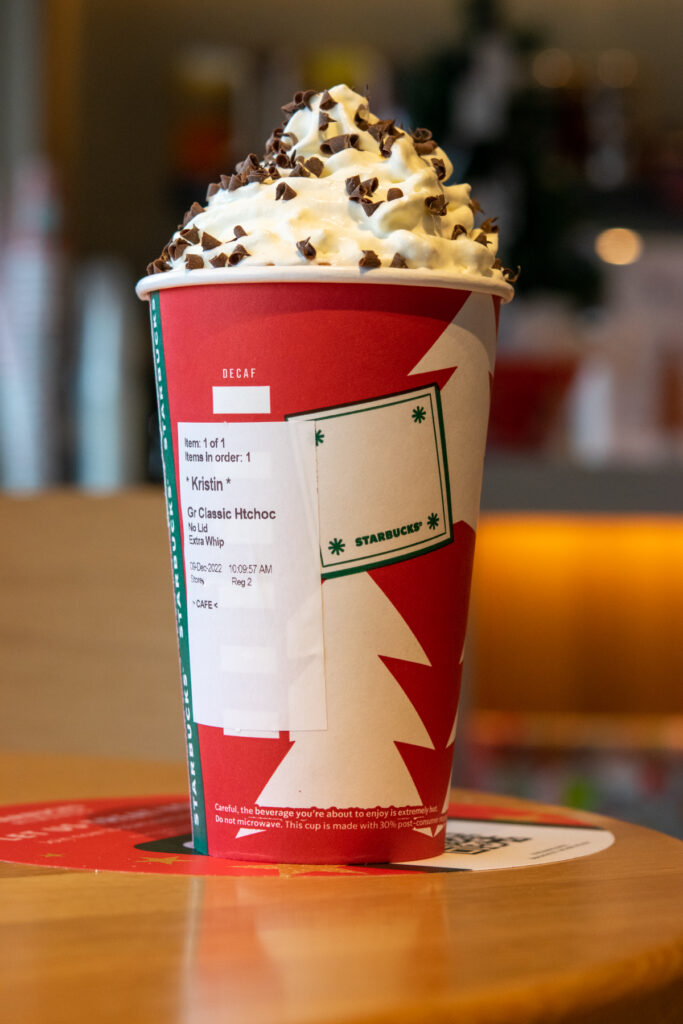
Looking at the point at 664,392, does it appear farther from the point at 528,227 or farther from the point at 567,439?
the point at 528,227

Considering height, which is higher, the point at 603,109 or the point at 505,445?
the point at 603,109

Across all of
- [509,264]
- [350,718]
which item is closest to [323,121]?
[350,718]

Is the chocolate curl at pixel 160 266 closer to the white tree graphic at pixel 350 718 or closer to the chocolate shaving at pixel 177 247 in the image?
the chocolate shaving at pixel 177 247

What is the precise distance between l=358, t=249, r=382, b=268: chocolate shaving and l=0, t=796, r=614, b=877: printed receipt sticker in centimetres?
26

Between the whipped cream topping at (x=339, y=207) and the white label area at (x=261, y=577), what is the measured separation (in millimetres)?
81

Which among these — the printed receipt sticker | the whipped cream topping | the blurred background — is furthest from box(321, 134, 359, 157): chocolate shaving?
the blurred background

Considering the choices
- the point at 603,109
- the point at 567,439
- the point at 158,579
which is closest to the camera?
the point at 158,579

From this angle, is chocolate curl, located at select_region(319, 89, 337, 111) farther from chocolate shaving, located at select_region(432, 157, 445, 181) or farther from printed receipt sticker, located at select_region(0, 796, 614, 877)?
printed receipt sticker, located at select_region(0, 796, 614, 877)

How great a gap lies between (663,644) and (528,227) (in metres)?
0.98

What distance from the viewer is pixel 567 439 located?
3119mm

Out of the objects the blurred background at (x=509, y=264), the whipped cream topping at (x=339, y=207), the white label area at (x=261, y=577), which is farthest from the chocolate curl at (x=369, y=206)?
the blurred background at (x=509, y=264)

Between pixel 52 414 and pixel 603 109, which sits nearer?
pixel 52 414

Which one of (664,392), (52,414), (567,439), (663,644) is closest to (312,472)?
(663,644)

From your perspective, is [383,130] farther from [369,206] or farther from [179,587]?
[179,587]
